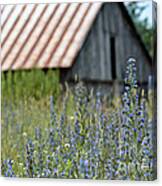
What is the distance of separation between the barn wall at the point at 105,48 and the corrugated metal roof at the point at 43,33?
43 millimetres

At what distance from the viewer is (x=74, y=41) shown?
376 centimetres

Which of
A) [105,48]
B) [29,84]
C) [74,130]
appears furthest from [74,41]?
[74,130]

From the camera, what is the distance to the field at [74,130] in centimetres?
359

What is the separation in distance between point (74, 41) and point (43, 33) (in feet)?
0.60

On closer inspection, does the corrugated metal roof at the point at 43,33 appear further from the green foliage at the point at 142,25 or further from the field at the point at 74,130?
the green foliage at the point at 142,25

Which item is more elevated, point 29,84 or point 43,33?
point 43,33

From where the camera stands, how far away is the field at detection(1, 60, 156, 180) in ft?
11.8

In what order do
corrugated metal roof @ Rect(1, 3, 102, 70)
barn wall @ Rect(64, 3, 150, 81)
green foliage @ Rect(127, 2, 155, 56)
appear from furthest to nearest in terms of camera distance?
corrugated metal roof @ Rect(1, 3, 102, 70)
barn wall @ Rect(64, 3, 150, 81)
green foliage @ Rect(127, 2, 155, 56)

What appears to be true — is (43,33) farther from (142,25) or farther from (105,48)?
(142,25)

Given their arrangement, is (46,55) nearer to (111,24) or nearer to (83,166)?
(111,24)

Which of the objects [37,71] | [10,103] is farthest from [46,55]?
[10,103]

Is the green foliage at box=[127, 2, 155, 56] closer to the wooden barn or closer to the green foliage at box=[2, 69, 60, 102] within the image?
the wooden barn

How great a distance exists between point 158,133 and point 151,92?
0.69 ft

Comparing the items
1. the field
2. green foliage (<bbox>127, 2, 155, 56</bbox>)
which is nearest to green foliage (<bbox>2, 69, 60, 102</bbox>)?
the field
